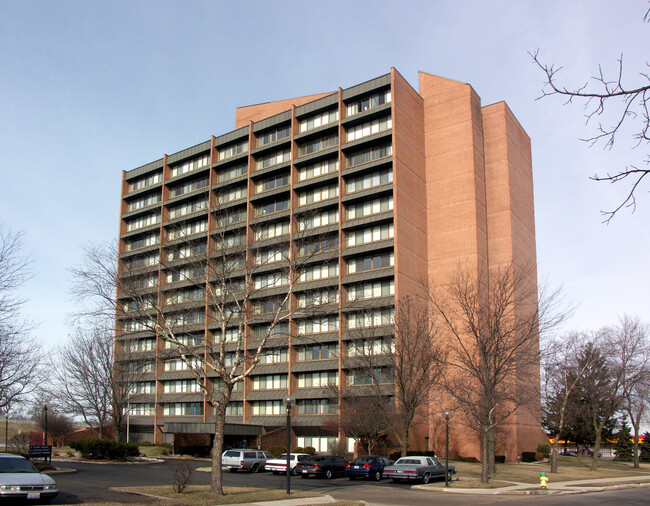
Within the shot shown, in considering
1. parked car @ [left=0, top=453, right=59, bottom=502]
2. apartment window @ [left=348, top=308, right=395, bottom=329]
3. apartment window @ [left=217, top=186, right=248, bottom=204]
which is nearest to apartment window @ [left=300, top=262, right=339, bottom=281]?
apartment window @ [left=348, top=308, right=395, bottom=329]

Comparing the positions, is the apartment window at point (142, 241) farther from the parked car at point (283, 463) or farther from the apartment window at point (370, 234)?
the parked car at point (283, 463)

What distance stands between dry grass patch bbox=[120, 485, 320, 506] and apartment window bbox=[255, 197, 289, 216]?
44.3 m

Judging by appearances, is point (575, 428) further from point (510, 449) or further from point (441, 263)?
point (441, 263)

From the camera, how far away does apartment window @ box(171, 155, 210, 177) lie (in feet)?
247

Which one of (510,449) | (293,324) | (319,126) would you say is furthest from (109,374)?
(510,449)

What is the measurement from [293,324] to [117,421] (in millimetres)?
17887

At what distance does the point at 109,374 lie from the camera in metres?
52.7

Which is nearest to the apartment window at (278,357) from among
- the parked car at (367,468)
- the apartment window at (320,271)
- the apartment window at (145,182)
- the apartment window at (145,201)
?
the apartment window at (320,271)

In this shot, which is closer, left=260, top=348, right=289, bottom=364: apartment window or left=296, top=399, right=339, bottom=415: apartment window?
left=296, top=399, right=339, bottom=415: apartment window

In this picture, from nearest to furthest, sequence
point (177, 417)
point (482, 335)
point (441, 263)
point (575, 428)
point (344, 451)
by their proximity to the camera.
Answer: point (482, 335), point (344, 451), point (441, 263), point (177, 417), point (575, 428)

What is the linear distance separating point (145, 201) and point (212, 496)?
220ft

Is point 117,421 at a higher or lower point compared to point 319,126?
lower

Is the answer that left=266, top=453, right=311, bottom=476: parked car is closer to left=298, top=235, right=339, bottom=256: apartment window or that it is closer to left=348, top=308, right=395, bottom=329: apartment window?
left=298, top=235, right=339, bottom=256: apartment window

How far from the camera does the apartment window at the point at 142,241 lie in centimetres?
7581
